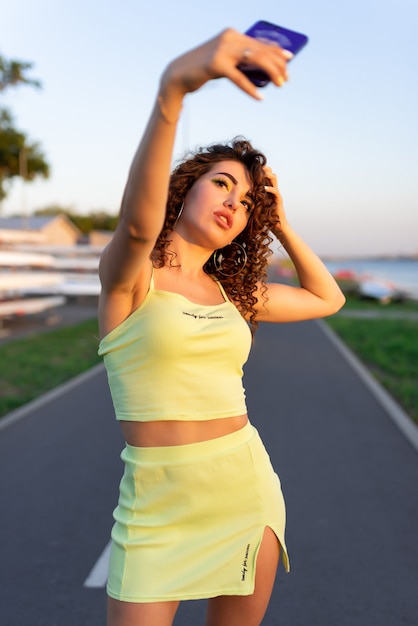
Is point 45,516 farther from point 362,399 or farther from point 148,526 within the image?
point 362,399

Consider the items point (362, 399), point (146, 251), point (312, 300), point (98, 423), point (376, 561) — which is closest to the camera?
point (146, 251)

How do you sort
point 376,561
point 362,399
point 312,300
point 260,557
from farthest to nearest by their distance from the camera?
point 362,399, point 376,561, point 312,300, point 260,557

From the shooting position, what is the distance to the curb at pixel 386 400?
7.59 meters

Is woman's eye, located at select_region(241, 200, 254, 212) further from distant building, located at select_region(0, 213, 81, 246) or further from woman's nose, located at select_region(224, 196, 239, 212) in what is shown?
distant building, located at select_region(0, 213, 81, 246)

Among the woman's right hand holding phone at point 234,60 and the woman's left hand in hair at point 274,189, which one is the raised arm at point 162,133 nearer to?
the woman's right hand holding phone at point 234,60

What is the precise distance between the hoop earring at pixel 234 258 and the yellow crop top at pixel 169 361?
38cm

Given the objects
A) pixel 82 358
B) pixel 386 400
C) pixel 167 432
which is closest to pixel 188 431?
pixel 167 432

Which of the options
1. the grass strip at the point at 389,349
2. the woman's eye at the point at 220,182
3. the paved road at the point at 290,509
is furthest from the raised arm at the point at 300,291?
the grass strip at the point at 389,349

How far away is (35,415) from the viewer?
27.5 ft

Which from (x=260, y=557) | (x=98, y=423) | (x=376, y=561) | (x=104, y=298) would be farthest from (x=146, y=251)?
(x=98, y=423)

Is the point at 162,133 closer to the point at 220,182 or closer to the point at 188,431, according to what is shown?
the point at 220,182

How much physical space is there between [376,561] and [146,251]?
3.25 metres

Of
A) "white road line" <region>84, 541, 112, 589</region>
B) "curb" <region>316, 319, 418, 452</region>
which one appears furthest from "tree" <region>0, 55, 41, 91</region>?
"white road line" <region>84, 541, 112, 589</region>

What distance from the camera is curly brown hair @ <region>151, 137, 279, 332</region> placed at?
2324mm
